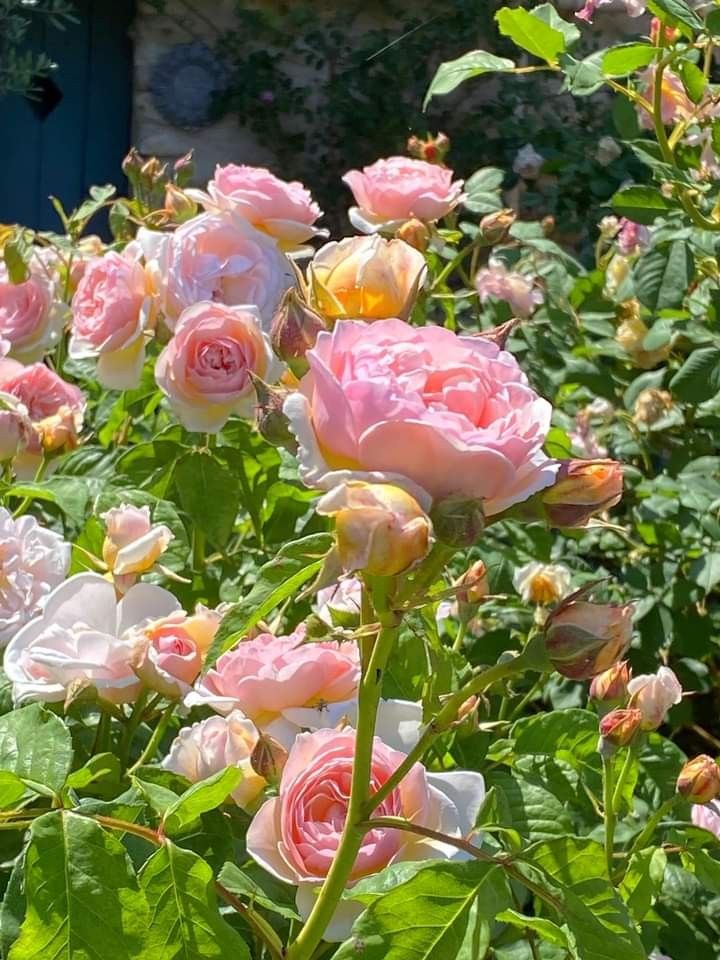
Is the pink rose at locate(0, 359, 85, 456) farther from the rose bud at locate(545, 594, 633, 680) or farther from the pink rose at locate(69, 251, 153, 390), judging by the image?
the rose bud at locate(545, 594, 633, 680)

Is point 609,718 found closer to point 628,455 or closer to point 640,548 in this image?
point 640,548

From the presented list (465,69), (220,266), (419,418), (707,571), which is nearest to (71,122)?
(465,69)

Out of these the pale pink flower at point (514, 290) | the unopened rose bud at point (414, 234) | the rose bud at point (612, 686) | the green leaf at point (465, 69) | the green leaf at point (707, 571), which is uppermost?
the green leaf at point (465, 69)

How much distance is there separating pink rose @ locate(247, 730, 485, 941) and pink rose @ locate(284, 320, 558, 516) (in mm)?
164

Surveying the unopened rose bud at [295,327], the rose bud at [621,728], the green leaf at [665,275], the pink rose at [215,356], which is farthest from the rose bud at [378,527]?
the green leaf at [665,275]

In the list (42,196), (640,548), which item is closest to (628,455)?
(640,548)

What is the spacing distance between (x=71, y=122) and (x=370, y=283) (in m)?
4.16

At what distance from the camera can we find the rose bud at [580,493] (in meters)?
0.51

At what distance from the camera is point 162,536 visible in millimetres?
786

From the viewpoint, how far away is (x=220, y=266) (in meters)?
0.95

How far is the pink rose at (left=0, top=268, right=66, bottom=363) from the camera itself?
3.73 ft

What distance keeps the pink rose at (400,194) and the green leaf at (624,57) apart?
17 cm

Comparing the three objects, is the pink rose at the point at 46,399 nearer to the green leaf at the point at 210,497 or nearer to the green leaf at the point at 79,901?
the green leaf at the point at 210,497

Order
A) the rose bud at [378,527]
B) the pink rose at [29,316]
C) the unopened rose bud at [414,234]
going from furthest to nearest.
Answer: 1. the pink rose at [29,316]
2. the unopened rose bud at [414,234]
3. the rose bud at [378,527]
